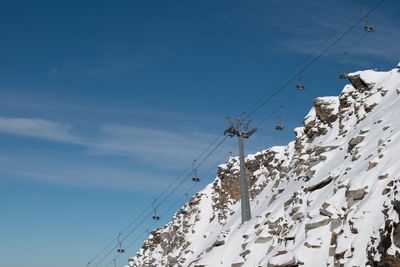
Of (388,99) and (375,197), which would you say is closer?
(375,197)

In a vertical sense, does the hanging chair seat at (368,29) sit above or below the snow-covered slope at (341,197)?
above

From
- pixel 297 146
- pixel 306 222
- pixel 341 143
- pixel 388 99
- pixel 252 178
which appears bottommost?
pixel 306 222

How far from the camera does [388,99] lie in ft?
101

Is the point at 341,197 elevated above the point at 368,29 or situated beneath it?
situated beneath

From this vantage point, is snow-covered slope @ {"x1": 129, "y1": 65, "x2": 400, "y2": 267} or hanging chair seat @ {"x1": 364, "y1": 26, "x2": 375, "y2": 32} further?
hanging chair seat @ {"x1": 364, "y1": 26, "x2": 375, "y2": 32}

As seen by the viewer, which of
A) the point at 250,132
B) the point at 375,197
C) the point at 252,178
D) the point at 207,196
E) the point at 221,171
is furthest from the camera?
the point at 207,196

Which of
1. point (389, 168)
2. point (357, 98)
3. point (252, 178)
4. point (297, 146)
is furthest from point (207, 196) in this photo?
point (389, 168)

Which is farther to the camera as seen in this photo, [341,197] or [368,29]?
[368,29]

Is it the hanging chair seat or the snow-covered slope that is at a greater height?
the hanging chair seat

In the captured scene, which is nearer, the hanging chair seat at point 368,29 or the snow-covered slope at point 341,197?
the snow-covered slope at point 341,197

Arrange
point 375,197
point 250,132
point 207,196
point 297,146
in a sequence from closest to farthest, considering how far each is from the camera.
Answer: point 375,197 → point 250,132 → point 297,146 → point 207,196

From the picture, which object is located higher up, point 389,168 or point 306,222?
point 389,168

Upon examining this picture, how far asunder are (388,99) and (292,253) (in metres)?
18.3

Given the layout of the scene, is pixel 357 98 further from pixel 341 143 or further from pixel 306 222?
pixel 306 222
